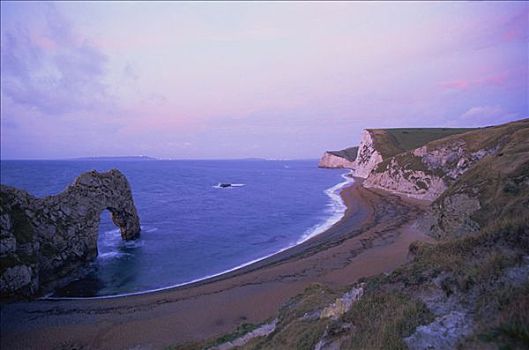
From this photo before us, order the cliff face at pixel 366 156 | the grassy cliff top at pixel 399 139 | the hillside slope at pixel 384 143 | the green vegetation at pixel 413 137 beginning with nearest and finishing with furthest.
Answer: the grassy cliff top at pixel 399 139
the hillside slope at pixel 384 143
the cliff face at pixel 366 156
the green vegetation at pixel 413 137

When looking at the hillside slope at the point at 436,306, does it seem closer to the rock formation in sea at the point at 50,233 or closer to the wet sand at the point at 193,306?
the wet sand at the point at 193,306

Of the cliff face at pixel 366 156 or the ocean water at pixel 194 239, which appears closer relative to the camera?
the ocean water at pixel 194 239

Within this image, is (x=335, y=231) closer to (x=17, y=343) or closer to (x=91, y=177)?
(x=91, y=177)

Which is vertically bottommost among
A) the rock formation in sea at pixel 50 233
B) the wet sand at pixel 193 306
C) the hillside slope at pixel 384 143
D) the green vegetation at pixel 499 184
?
the wet sand at pixel 193 306

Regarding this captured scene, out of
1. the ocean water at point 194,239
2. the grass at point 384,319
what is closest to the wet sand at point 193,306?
the ocean water at point 194,239

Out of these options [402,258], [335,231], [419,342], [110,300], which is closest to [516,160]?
[402,258]
